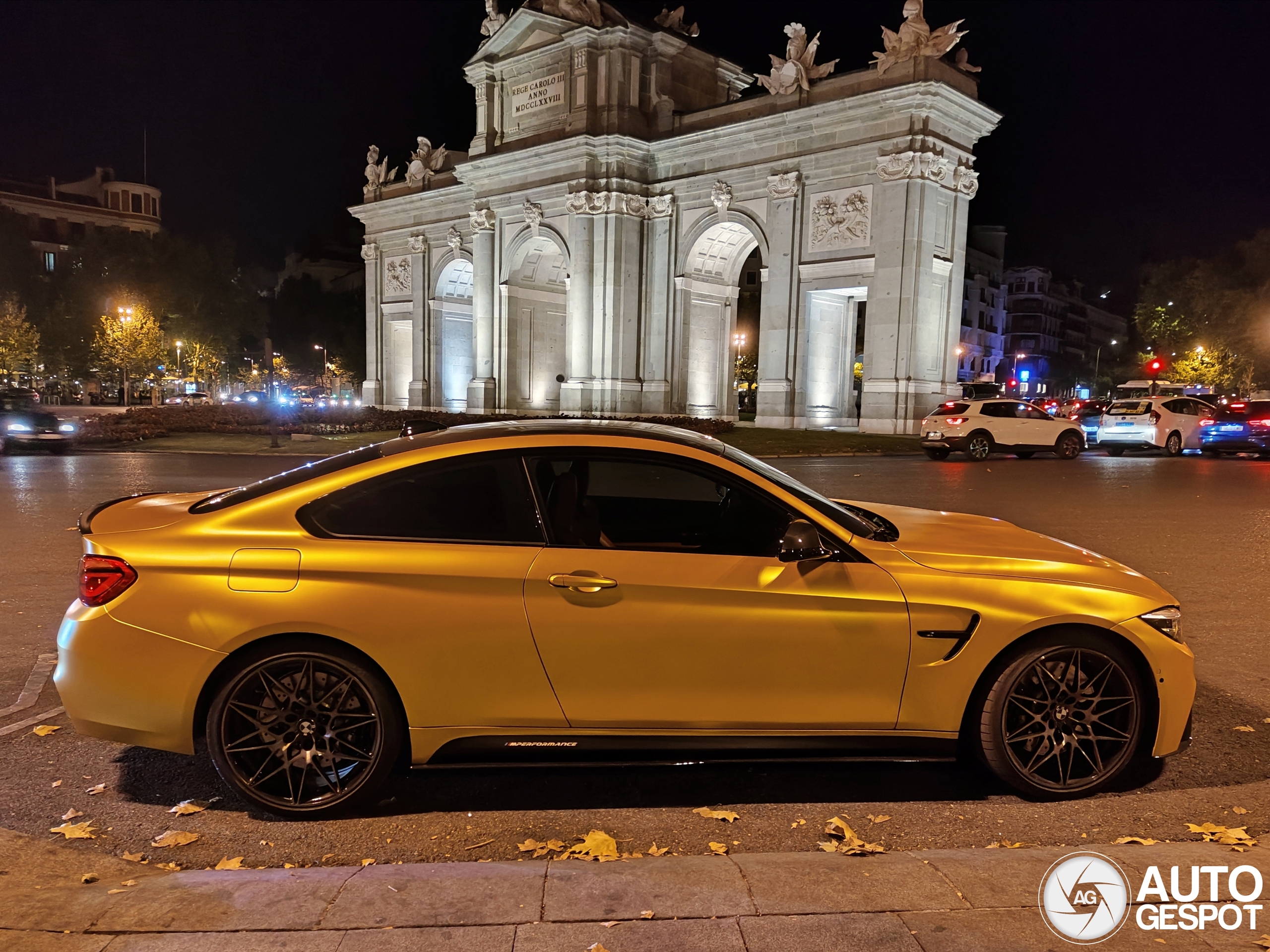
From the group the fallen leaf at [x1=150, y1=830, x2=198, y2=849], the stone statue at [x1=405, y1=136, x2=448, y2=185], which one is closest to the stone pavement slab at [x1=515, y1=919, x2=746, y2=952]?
the fallen leaf at [x1=150, y1=830, x2=198, y2=849]

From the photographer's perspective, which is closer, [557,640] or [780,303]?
[557,640]

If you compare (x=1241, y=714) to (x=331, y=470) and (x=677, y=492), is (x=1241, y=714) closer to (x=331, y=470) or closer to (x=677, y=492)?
(x=331, y=470)

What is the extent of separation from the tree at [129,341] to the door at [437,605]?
66705 mm

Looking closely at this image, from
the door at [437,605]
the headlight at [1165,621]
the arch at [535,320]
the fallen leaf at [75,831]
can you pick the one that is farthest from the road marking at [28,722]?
the arch at [535,320]

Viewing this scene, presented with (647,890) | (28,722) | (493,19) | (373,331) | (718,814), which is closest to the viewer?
(647,890)

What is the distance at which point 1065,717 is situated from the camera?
366 centimetres

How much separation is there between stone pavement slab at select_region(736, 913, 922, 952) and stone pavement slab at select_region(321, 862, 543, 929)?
645 mm

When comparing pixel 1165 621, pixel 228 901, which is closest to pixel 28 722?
pixel 228 901

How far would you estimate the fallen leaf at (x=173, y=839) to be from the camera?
331 centimetres

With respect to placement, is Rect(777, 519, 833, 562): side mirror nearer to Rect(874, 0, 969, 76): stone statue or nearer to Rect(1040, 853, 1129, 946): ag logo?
Rect(1040, 853, 1129, 946): ag logo

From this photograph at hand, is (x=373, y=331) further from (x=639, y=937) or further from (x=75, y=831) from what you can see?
(x=639, y=937)

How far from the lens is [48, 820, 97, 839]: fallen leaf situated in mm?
3338

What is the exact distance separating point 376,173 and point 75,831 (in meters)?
55.9

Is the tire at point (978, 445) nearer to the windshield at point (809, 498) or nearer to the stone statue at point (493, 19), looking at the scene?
the windshield at point (809, 498)
